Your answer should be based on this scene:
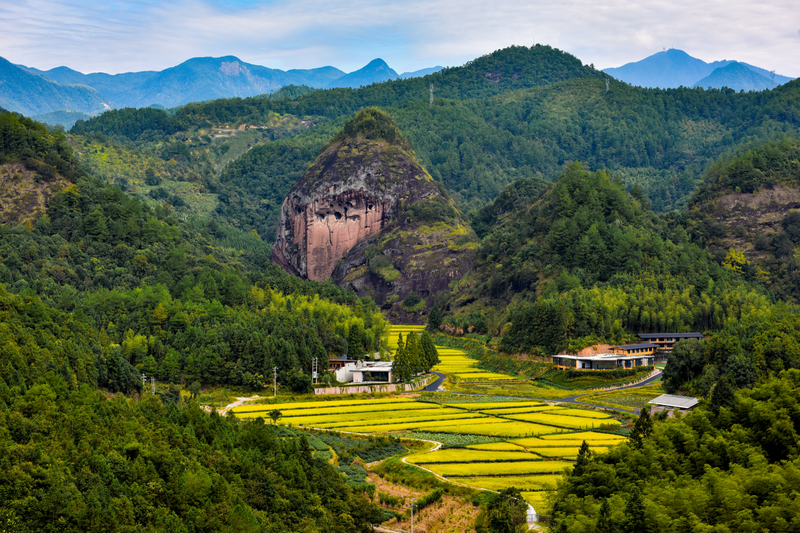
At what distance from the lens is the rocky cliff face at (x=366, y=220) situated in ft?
555

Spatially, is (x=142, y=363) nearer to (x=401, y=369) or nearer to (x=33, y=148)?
(x=401, y=369)

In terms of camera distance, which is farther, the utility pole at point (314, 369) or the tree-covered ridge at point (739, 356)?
the utility pole at point (314, 369)

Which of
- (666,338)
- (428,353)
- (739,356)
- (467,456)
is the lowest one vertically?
(467,456)

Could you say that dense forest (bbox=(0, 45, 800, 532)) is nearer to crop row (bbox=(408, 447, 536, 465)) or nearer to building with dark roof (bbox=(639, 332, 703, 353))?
building with dark roof (bbox=(639, 332, 703, 353))

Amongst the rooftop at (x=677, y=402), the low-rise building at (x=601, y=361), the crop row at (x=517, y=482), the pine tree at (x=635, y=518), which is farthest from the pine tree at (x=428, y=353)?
the pine tree at (x=635, y=518)

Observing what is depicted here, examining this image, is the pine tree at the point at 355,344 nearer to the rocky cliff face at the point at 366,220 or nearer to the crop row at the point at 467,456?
the crop row at the point at 467,456

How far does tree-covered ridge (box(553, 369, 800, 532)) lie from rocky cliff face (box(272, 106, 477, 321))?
118m

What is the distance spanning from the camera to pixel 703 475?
40.3m

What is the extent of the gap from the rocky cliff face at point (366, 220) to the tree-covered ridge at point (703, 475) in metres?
118

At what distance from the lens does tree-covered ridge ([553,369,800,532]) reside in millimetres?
34594

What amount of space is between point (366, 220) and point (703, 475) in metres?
146

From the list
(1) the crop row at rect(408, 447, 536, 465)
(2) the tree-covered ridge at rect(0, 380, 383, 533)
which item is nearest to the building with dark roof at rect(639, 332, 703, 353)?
(1) the crop row at rect(408, 447, 536, 465)

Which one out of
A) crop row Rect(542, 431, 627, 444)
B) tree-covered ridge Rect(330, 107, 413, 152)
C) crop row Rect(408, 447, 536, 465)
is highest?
tree-covered ridge Rect(330, 107, 413, 152)

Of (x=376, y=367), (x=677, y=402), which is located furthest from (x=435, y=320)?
(x=677, y=402)
